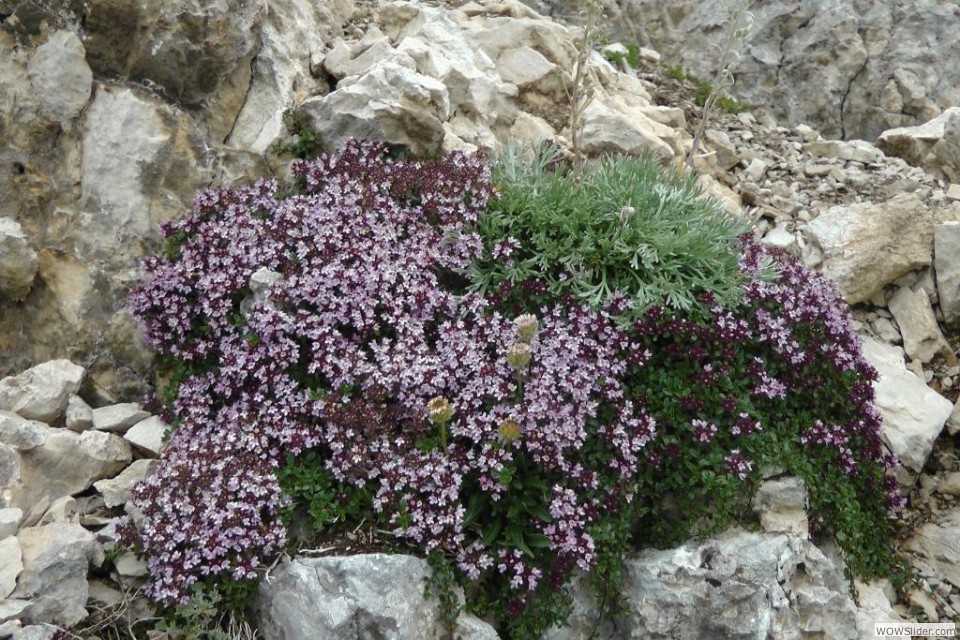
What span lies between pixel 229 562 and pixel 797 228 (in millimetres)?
5721

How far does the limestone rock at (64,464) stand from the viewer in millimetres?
4297

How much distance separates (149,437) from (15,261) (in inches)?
57.3

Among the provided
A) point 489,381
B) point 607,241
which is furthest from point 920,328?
point 489,381

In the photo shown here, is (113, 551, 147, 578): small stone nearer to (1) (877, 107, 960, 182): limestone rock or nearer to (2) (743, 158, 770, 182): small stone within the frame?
(2) (743, 158, 770, 182): small stone

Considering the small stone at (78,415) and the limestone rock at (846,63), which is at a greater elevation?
the small stone at (78,415)

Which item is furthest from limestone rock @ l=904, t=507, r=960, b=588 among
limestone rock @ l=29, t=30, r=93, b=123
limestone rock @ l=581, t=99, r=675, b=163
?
limestone rock @ l=29, t=30, r=93, b=123

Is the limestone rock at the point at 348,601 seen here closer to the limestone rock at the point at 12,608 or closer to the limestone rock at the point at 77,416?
the limestone rock at the point at 12,608

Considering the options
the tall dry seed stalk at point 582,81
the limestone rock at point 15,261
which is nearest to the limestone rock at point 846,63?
the tall dry seed stalk at point 582,81

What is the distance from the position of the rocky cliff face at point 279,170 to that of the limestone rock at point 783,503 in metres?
0.01

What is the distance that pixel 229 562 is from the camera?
3.92 m

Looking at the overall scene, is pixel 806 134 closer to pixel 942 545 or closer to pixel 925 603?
pixel 942 545

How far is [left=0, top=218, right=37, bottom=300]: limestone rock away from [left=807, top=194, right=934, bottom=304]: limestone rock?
600 centimetres

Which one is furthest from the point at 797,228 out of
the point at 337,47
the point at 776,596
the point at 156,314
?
the point at 156,314

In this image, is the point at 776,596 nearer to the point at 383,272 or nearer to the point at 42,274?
the point at 383,272
